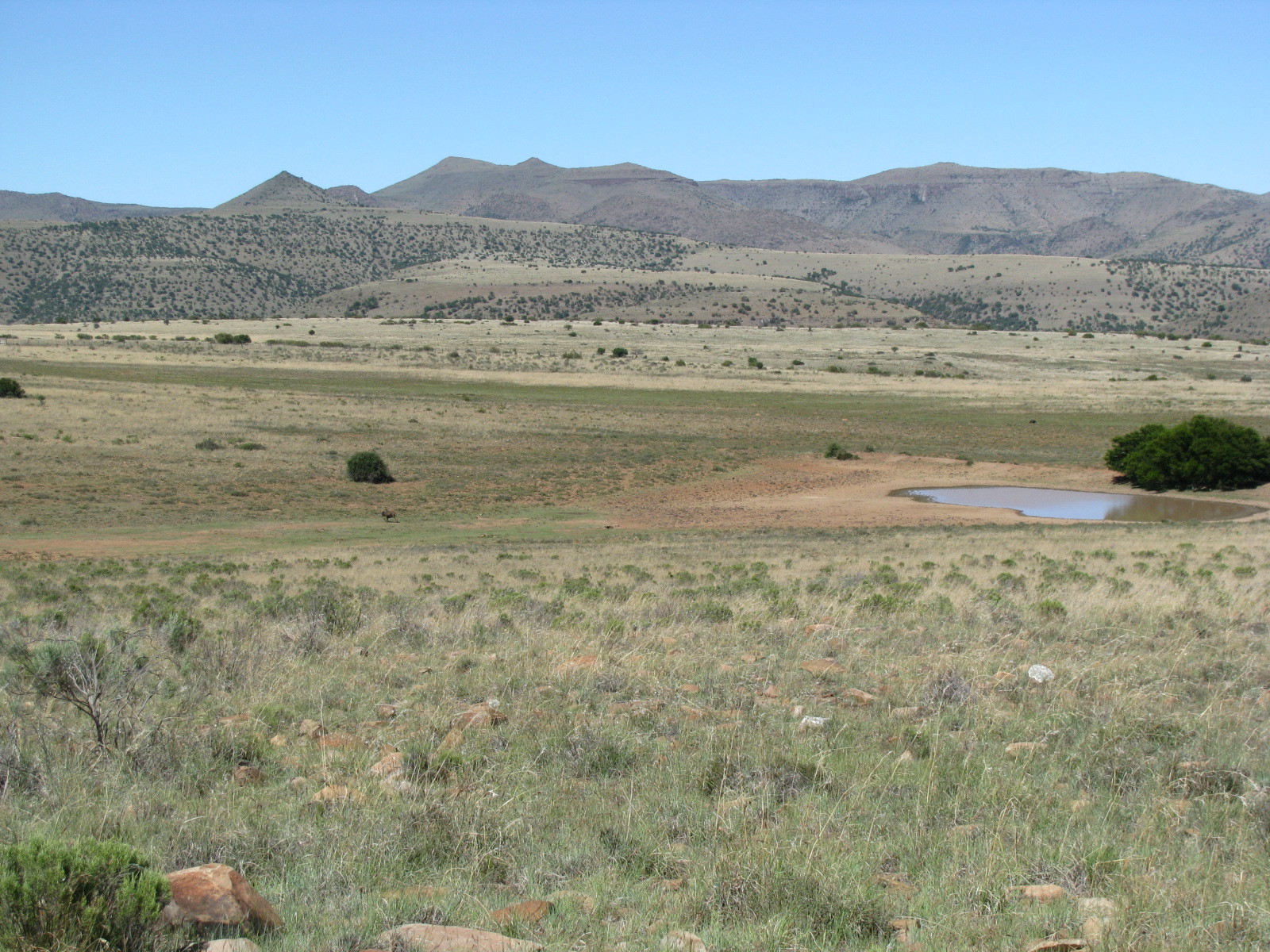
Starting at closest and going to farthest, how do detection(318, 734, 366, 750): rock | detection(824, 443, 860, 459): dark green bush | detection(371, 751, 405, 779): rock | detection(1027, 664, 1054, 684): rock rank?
1. detection(371, 751, 405, 779): rock
2. detection(318, 734, 366, 750): rock
3. detection(1027, 664, 1054, 684): rock
4. detection(824, 443, 860, 459): dark green bush

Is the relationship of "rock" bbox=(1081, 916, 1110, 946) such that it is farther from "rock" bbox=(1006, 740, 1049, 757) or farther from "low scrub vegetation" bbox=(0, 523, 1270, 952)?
"rock" bbox=(1006, 740, 1049, 757)

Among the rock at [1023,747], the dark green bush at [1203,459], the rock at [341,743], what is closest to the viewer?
the rock at [1023,747]

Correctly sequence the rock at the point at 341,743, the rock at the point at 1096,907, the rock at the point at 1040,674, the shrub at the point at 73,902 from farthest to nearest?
the rock at the point at 1040,674 < the rock at the point at 341,743 < the rock at the point at 1096,907 < the shrub at the point at 73,902

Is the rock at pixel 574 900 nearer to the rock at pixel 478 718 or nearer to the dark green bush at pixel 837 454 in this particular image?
the rock at pixel 478 718

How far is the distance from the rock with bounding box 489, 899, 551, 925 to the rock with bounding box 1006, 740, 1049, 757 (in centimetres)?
273

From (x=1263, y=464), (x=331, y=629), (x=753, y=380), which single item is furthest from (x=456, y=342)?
(x=331, y=629)

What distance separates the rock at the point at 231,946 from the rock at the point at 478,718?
2446 millimetres

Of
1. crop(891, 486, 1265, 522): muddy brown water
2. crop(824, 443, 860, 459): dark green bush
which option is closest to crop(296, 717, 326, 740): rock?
crop(891, 486, 1265, 522): muddy brown water

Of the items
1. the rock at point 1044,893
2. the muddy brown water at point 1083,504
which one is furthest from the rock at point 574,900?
the muddy brown water at point 1083,504

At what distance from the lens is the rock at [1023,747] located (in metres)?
5.00

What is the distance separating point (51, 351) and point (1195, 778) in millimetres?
84935

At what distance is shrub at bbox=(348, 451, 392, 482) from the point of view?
3419cm

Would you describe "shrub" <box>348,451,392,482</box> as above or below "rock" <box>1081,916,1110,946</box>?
below

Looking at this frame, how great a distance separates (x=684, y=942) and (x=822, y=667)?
4.11 meters
